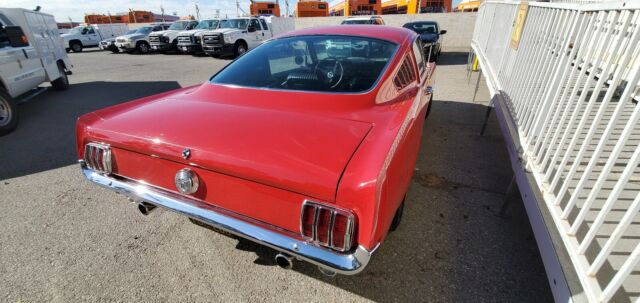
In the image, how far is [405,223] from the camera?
2.82 metres

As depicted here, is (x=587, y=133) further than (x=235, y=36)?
No

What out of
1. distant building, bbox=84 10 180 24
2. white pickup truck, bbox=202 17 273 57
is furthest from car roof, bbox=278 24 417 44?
distant building, bbox=84 10 180 24

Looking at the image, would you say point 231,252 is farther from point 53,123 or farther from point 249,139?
point 53,123

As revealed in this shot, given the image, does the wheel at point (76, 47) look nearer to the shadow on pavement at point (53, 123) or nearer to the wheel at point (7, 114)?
the shadow on pavement at point (53, 123)

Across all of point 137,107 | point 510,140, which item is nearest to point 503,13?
point 510,140

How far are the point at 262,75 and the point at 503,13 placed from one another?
412 cm

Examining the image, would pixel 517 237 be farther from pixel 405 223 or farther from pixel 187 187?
pixel 187 187

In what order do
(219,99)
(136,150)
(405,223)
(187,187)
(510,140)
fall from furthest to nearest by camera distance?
(510,140) → (405,223) → (219,99) → (136,150) → (187,187)

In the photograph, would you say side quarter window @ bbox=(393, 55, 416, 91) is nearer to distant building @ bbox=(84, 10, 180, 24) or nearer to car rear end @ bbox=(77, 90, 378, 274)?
car rear end @ bbox=(77, 90, 378, 274)

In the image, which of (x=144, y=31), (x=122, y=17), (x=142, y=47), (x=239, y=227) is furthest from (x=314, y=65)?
(x=122, y=17)

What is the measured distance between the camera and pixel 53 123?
5871 mm

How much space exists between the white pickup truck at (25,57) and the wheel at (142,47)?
36.7 feet

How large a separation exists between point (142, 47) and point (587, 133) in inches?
869

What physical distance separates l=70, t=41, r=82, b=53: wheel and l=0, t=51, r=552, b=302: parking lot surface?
24729 mm
